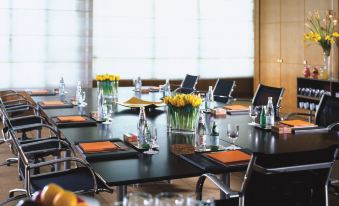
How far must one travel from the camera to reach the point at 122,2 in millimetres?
8898

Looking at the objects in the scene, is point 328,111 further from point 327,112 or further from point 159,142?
point 159,142

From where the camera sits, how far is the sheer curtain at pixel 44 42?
8156mm

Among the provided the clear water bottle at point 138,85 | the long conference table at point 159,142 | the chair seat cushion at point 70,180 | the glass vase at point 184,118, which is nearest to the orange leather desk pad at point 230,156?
the long conference table at point 159,142

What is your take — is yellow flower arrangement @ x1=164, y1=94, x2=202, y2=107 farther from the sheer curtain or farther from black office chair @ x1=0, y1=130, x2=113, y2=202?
the sheer curtain

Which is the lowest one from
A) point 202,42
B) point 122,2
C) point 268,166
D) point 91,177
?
point 91,177

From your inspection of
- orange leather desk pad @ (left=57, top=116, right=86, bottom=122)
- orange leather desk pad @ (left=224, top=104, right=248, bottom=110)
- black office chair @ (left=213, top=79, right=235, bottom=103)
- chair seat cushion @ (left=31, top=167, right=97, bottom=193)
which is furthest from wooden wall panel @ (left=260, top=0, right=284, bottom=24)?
chair seat cushion @ (left=31, top=167, right=97, bottom=193)

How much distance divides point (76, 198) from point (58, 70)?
7.44 meters

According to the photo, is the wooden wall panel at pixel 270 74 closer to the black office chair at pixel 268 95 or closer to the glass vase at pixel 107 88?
the black office chair at pixel 268 95

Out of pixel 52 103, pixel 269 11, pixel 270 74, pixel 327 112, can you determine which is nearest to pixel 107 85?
pixel 52 103

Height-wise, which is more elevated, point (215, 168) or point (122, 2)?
point (122, 2)

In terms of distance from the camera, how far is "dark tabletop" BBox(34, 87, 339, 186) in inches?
96.7

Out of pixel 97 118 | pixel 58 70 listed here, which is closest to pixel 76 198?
pixel 97 118

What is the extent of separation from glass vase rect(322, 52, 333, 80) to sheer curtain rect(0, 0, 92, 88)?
12.7 feet

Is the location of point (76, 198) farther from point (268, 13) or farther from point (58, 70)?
point (268, 13)
